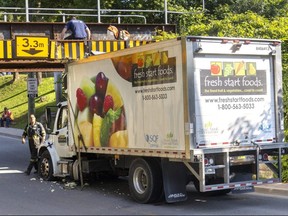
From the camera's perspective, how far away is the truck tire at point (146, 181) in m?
9.62

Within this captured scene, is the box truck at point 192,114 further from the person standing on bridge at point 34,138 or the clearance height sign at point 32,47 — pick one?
the clearance height sign at point 32,47

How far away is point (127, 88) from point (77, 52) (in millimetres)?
6158

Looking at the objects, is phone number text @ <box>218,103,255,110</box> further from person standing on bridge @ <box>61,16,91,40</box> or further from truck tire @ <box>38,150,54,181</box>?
person standing on bridge @ <box>61,16,91,40</box>

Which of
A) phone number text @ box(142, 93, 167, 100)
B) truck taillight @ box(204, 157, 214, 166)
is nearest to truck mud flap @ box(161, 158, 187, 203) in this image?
truck taillight @ box(204, 157, 214, 166)

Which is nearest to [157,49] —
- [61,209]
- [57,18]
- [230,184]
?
[230,184]

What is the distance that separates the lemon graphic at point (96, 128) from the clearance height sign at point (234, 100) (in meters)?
2.98

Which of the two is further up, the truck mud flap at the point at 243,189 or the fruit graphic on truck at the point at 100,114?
the fruit graphic on truck at the point at 100,114

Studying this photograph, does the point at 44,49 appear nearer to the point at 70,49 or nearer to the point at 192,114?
the point at 70,49

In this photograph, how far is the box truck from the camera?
8984mm

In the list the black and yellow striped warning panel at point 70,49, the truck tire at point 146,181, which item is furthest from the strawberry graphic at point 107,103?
the black and yellow striped warning panel at point 70,49

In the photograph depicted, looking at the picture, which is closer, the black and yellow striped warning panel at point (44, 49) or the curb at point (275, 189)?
the curb at point (275, 189)

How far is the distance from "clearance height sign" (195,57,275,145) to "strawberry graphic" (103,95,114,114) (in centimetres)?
242

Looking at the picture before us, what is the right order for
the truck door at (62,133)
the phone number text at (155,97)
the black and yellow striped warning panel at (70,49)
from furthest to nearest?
the black and yellow striped warning panel at (70,49), the truck door at (62,133), the phone number text at (155,97)

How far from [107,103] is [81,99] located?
4.17ft
